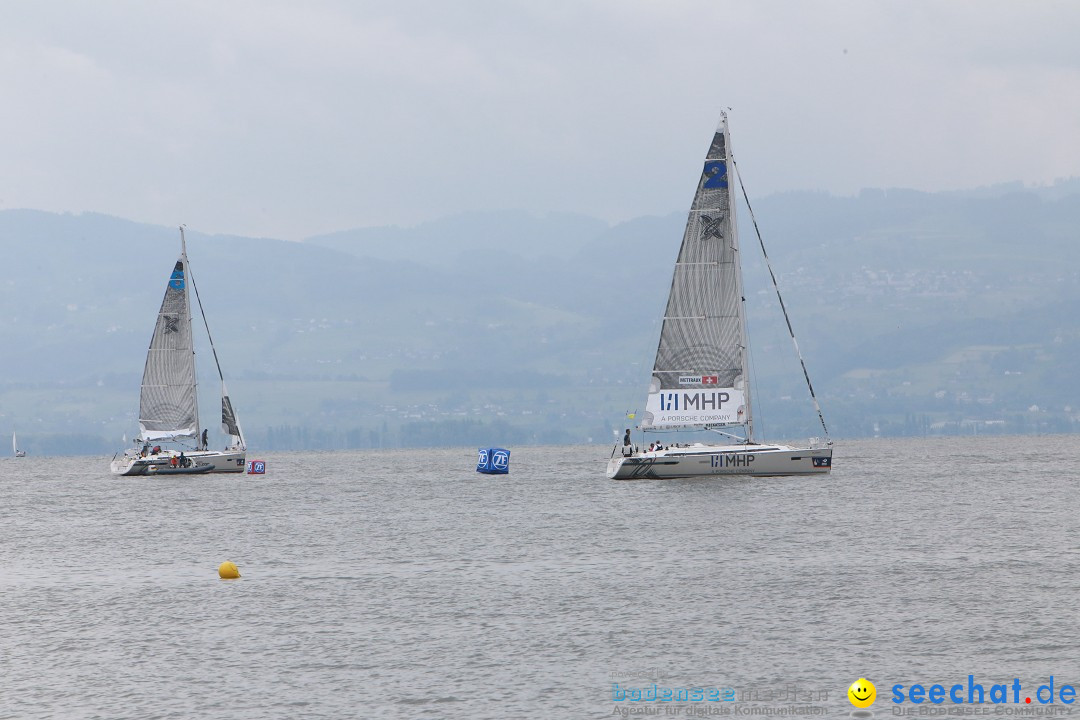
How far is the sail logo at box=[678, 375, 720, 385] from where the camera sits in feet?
269

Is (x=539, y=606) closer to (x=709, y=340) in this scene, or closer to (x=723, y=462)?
(x=723, y=462)

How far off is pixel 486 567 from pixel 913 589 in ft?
51.7

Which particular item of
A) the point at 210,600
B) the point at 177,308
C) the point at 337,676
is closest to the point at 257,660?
the point at 337,676

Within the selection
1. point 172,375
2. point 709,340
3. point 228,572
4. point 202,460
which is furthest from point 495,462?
point 228,572

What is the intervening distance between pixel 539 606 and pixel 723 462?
39.7m

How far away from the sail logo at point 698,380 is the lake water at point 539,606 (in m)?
6.23

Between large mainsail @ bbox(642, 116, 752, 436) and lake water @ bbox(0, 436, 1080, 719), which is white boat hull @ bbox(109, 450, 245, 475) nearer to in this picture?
lake water @ bbox(0, 436, 1080, 719)

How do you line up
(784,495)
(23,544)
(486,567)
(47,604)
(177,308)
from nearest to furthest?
(47,604) → (486,567) → (23,544) → (784,495) → (177,308)

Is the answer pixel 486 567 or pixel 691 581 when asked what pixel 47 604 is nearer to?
pixel 486 567

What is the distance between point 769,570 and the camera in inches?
1908

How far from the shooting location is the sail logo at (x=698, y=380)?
81.9m

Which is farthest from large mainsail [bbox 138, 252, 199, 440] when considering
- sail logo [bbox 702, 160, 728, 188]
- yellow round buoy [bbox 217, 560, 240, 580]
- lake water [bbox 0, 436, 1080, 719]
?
yellow round buoy [bbox 217, 560, 240, 580]

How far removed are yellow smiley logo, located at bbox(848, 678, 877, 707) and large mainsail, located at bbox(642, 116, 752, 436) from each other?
5125cm

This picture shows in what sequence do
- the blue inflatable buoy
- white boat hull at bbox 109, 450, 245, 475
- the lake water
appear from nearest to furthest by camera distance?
the lake water < white boat hull at bbox 109, 450, 245, 475 < the blue inflatable buoy
